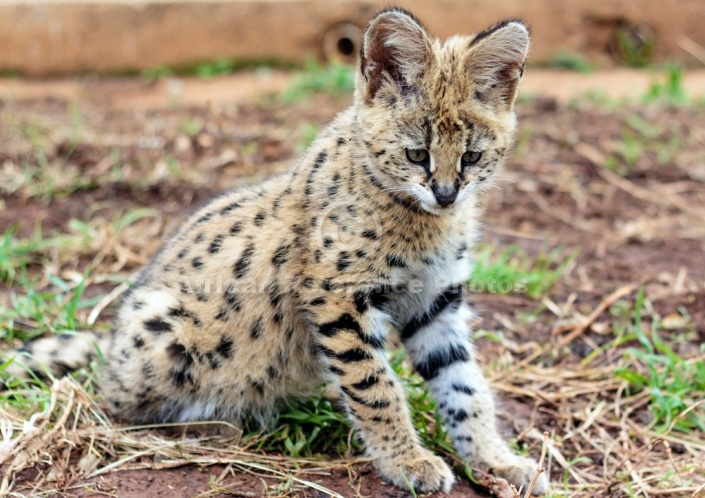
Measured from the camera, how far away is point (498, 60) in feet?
11.7

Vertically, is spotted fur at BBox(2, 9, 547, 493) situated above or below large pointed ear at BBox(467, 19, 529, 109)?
below

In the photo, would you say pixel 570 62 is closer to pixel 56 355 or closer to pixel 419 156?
pixel 419 156

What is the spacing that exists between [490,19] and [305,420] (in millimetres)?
7102

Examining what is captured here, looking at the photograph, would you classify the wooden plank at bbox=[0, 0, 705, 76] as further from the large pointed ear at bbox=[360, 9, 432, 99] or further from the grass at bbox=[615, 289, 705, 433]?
the large pointed ear at bbox=[360, 9, 432, 99]

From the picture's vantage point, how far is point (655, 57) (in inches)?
413

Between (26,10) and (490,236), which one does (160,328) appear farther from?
(26,10)

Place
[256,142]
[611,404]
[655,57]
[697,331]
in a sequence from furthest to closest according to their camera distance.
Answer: [655,57] < [256,142] < [697,331] < [611,404]

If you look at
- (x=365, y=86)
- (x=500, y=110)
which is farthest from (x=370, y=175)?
(x=500, y=110)

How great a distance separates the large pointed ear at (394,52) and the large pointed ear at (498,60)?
20 cm

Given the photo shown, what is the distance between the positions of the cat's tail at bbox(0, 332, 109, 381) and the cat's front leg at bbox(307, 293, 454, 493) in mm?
1226

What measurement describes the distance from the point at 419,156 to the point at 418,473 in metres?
1.29

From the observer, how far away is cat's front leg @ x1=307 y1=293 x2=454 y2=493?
357cm

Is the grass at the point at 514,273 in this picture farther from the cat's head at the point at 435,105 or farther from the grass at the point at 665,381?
the cat's head at the point at 435,105

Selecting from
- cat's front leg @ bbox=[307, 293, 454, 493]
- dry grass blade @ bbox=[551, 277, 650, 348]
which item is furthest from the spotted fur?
dry grass blade @ bbox=[551, 277, 650, 348]
